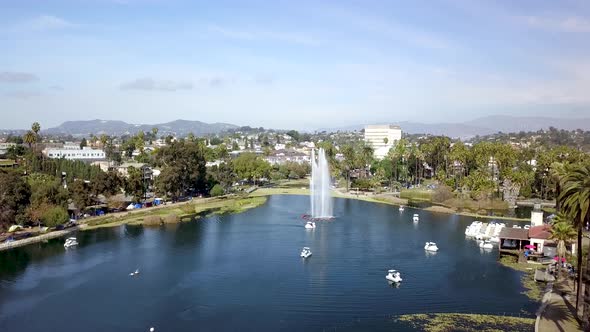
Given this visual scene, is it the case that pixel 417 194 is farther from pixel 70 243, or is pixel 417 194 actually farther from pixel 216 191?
pixel 70 243

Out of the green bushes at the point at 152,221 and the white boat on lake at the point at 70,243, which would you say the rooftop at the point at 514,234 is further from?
the white boat on lake at the point at 70,243

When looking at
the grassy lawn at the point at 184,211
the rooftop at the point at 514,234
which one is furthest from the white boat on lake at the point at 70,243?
the rooftop at the point at 514,234

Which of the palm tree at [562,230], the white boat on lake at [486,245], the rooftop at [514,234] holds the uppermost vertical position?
the palm tree at [562,230]

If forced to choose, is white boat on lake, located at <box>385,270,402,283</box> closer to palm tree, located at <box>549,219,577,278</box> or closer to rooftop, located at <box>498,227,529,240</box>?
palm tree, located at <box>549,219,577,278</box>

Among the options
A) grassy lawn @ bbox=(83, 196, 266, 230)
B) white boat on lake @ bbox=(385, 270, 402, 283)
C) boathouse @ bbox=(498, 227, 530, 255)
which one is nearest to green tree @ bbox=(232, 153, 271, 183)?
grassy lawn @ bbox=(83, 196, 266, 230)

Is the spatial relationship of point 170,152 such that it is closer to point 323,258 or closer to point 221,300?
point 323,258

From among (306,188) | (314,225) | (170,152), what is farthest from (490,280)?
(306,188)
